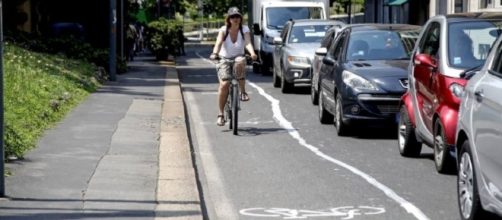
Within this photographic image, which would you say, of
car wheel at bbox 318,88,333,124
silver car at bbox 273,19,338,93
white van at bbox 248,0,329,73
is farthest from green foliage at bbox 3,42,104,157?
white van at bbox 248,0,329,73

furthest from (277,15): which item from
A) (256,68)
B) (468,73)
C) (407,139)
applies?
(468,73)

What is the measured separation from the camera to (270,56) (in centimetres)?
3266

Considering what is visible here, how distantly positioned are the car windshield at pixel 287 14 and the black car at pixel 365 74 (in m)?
15.7

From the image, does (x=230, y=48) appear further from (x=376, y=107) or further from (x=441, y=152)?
(x=441, y=152)

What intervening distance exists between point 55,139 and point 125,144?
0.89 meters

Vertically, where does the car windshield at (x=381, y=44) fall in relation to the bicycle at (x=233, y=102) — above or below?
above

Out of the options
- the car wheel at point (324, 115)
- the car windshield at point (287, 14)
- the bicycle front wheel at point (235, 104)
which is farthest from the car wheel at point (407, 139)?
the car windshield at point (287, 14)

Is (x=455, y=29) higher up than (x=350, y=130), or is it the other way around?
(x=455, y=29)

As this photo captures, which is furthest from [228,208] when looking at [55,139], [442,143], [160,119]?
[160,119]

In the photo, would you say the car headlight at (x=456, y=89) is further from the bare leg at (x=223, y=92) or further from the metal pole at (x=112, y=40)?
the metal pole at (x=112, y=40)

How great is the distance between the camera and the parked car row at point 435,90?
26.9 feet

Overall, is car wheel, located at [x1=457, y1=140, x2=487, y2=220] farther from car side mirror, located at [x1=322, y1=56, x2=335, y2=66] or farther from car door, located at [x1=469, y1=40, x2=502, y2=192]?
car side mirror, located at [x1=322, y1=56, x2=335, y2=66]

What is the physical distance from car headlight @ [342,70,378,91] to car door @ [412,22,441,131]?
7.32ft

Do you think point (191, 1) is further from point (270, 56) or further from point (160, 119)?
A: point (160, 119)
